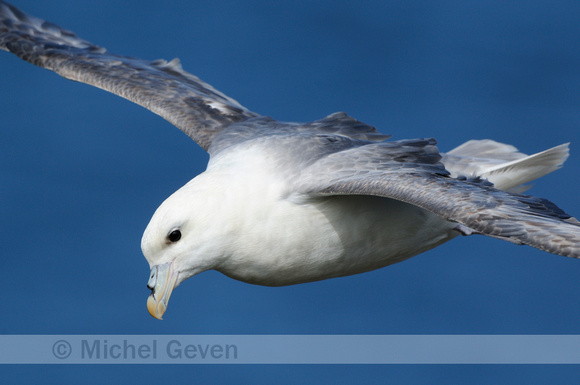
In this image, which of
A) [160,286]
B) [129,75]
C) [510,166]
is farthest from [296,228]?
[129,75]

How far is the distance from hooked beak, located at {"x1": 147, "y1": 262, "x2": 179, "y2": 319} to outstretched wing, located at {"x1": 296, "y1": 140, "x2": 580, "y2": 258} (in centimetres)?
107

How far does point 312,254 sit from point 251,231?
495 millimetres

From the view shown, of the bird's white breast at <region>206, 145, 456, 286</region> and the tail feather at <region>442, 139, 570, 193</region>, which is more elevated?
the tail feather at <region>442, 139, 570, 193</region>

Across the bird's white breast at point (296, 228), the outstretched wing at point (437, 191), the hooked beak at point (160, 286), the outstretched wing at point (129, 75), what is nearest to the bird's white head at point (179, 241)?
the hooked beak at point (160, 286)

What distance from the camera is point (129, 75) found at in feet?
34.7

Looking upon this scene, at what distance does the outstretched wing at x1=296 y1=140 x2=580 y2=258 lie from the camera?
7191mm

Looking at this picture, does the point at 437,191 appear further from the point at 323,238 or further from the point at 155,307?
the point at 155,307

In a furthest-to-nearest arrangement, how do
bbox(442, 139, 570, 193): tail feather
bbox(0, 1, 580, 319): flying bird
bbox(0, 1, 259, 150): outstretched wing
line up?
bbox(0, 1, 259, 150): outstretched wing → bbox(442, 139, 570, 193): tail feather → bbox(0, 1, 580, 319): flying bird

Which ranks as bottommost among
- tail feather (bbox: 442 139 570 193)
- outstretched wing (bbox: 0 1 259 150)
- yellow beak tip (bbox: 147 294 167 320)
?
yellow beak tip (bbox: 147 294 167 320)

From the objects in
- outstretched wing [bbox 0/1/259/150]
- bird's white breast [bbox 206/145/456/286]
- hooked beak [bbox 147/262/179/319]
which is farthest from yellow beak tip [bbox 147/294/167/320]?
outstretched wing [bbox 0/1/259/150]

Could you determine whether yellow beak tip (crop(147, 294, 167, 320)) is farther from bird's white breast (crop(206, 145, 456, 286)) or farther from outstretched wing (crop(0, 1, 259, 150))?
outstretched wing (crop(0, 1, 259, 150))

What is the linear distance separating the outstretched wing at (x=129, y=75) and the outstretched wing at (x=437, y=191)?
1717 millimetres

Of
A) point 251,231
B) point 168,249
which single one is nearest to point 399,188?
point 251,231

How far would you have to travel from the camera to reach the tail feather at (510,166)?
9414 mm
